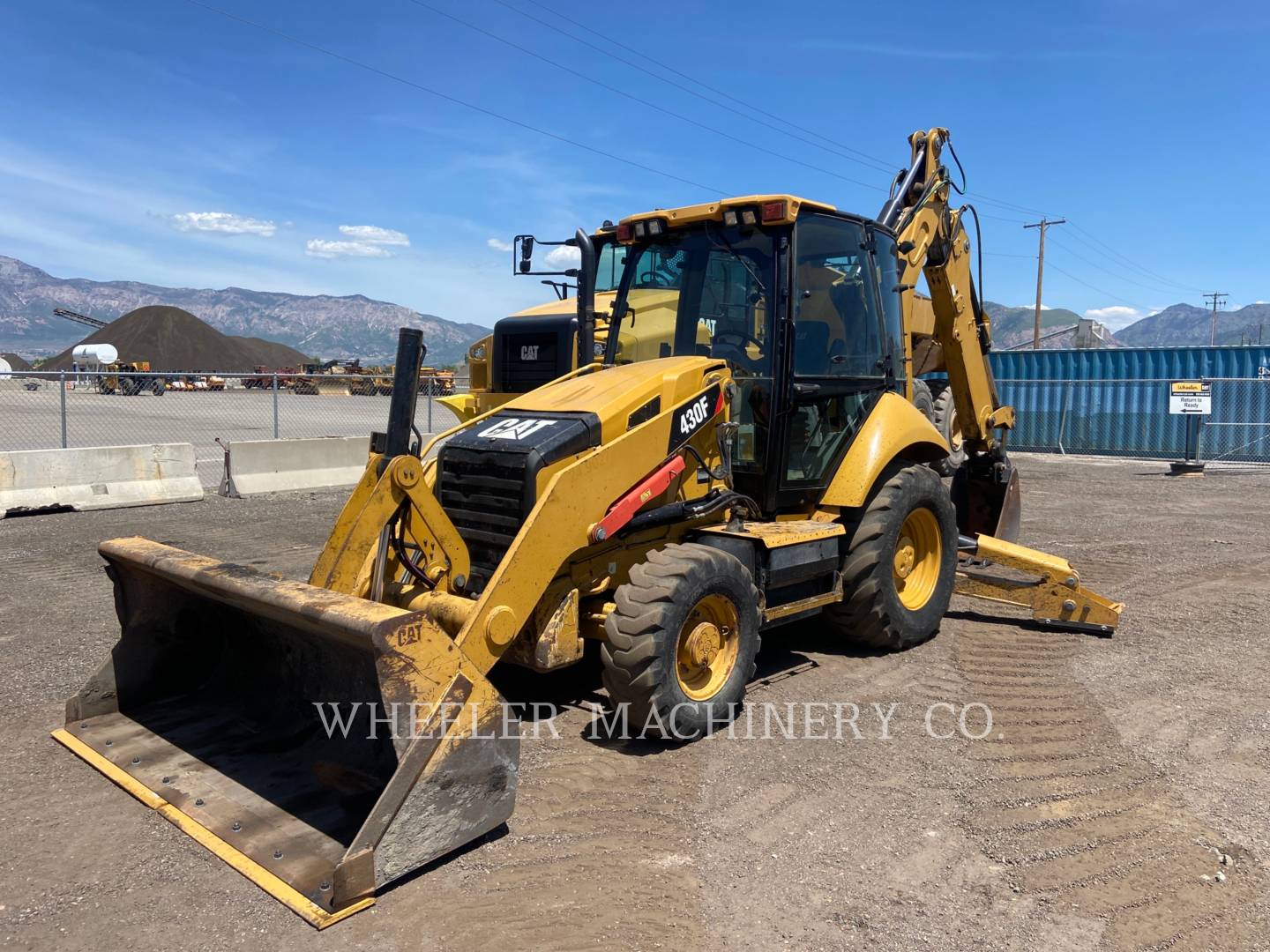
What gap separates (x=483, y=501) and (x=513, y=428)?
40 cm

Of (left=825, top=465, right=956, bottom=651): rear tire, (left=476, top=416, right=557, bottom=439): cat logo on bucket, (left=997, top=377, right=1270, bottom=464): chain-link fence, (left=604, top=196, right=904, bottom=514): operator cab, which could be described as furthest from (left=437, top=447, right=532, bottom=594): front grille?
(left=997, top=377, right=1270, bottom=464): chain-link fence

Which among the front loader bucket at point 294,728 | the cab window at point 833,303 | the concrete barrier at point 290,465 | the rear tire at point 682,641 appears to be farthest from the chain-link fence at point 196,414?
the rear tire at point 682,641

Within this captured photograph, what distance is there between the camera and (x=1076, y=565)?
8.94 meters

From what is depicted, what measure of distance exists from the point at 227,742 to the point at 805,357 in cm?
361

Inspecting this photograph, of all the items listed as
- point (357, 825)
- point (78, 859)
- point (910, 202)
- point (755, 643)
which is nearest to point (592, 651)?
point (755, 643)

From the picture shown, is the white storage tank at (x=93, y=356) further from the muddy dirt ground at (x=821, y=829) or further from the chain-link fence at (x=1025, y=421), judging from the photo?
the muddy dirt ground at (x=821, y=829)

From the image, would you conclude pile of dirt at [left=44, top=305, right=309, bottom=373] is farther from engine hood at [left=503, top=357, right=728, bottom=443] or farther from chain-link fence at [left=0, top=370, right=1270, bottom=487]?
engine hood at [left=503, top=357, right=728, bottom=443]

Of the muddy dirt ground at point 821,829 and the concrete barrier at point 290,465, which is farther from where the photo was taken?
the concrete barrier at point 290,465

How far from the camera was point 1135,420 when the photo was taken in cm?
2117

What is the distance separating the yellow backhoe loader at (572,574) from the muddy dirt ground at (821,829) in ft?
0.71

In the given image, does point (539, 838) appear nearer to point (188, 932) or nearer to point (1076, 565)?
point (188, 932)

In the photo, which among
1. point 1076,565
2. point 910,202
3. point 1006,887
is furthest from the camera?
point 1076,565

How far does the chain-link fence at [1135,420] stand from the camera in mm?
19484

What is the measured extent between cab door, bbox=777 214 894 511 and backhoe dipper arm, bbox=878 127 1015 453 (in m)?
0.59
